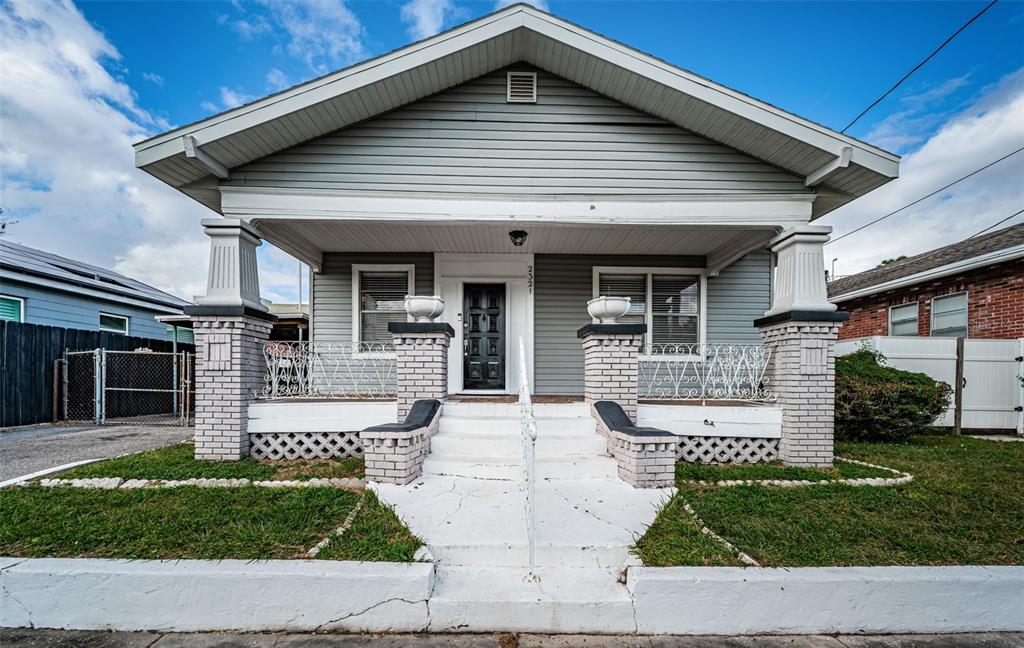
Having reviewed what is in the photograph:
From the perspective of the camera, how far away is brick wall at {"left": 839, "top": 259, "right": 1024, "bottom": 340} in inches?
326

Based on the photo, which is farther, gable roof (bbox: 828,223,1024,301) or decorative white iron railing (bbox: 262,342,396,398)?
gable roof (bbox: 828,223,1024,301)

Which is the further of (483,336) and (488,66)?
(483,336)

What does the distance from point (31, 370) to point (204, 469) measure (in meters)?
7.25

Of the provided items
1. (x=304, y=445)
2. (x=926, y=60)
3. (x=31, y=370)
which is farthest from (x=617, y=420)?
(x=31, y=370)

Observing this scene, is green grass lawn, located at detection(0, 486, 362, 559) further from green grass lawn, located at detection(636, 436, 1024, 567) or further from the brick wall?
the brick wall

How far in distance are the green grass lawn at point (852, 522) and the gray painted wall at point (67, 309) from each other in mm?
14325

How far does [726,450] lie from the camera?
209 inches

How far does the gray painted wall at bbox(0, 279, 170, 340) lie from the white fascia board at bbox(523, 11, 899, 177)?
42.3 ft

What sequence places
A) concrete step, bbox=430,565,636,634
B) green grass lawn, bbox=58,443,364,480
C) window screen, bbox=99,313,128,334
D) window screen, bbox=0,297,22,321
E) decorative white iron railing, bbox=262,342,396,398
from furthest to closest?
window screen, bbox=99,313,128,334
window screen, bbox=0,297,22,321
decorative white iron railing, bbox=262,342,396,398
green grass lawn, bbox=58,443,364,480
concrete step, bbox=430,565,636,634

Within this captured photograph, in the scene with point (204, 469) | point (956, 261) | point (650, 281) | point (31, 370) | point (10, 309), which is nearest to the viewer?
point (204, 469)

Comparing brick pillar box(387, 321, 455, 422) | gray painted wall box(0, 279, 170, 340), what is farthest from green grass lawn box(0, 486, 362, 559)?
gray painted wall box(0, 279, 170, 340)

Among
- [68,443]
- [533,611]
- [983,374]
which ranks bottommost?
[68,443]

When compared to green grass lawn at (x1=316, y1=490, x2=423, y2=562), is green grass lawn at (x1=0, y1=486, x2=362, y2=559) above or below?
below

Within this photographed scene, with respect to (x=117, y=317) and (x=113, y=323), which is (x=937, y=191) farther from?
(x=113, y=323)
